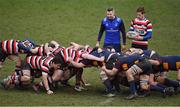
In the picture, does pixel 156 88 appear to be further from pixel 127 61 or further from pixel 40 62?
pixel 40 62

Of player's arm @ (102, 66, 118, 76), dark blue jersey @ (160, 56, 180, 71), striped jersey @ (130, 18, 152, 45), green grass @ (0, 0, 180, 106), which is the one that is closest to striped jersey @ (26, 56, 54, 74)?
green grass @ (0, 0, 180, 106)

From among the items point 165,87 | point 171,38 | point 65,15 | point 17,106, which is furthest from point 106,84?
point 65,15

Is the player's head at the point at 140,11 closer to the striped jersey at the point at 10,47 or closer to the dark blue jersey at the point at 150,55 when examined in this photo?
the dark blue jersey at the point at 150,55

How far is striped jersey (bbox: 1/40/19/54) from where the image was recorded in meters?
11.1

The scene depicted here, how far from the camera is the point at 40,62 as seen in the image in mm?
10648

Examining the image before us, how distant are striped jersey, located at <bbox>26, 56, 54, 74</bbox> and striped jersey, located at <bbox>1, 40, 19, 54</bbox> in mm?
476

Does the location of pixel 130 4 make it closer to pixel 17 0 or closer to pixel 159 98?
pixel 17 0

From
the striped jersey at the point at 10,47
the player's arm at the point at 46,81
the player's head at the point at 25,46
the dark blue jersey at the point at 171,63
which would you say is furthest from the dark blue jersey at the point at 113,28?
the striped jersey at the point at 10,47

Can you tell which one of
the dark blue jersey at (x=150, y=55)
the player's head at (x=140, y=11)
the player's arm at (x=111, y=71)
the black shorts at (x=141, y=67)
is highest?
the player's head at (x=140, y=11)

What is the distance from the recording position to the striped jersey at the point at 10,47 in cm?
1115

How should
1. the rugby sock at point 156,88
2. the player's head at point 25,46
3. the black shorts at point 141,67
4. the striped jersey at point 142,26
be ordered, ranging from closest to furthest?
the black shorts at point 141,67 < the rugby sock at point 156,88 < the player's head at point 25,46 < the striped jersey at point 142,26

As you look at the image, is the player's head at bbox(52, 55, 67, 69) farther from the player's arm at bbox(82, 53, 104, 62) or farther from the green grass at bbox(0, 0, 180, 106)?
the green grass at bbox(0, 0, 180, 106)

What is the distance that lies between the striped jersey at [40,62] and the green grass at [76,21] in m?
0.61

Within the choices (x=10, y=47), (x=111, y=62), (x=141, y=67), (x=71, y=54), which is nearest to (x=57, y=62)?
(x=71, y=54)
